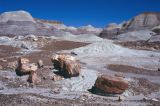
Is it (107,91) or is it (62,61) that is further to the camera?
(62,61)

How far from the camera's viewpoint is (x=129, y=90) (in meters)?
17.8

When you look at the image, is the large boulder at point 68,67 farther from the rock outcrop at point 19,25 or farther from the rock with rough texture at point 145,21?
the rock with rough texture at point 145,21

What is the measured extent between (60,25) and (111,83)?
139003mm

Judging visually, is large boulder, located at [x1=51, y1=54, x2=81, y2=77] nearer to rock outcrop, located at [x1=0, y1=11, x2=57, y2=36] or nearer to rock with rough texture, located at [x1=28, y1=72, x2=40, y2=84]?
rock with rough texture, located at [x1=28, y1=72, x2=40, y2=84]

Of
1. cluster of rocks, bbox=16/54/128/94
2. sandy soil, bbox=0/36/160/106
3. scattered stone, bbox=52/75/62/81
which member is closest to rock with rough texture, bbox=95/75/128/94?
cluster of rocks, bbox=16/54/128/94

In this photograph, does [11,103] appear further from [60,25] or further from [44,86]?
[60,25]

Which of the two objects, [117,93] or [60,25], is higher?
[60,25]

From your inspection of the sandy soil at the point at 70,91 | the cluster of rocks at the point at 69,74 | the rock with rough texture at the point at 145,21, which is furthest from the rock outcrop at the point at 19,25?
the cluster of rocks at the point at 69,74

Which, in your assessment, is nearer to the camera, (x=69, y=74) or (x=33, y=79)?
(x=33, y=79)

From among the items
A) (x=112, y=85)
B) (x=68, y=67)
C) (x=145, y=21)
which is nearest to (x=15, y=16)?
(x=145, y=21)

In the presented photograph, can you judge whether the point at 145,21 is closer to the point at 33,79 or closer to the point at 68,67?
the point at 68,67

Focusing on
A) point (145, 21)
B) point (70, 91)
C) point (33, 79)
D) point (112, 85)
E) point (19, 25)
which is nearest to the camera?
point (112, 85)

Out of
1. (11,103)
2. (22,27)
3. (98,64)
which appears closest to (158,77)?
(98,64)

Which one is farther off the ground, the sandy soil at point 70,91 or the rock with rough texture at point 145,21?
the rock with rough texture at point 145,21
